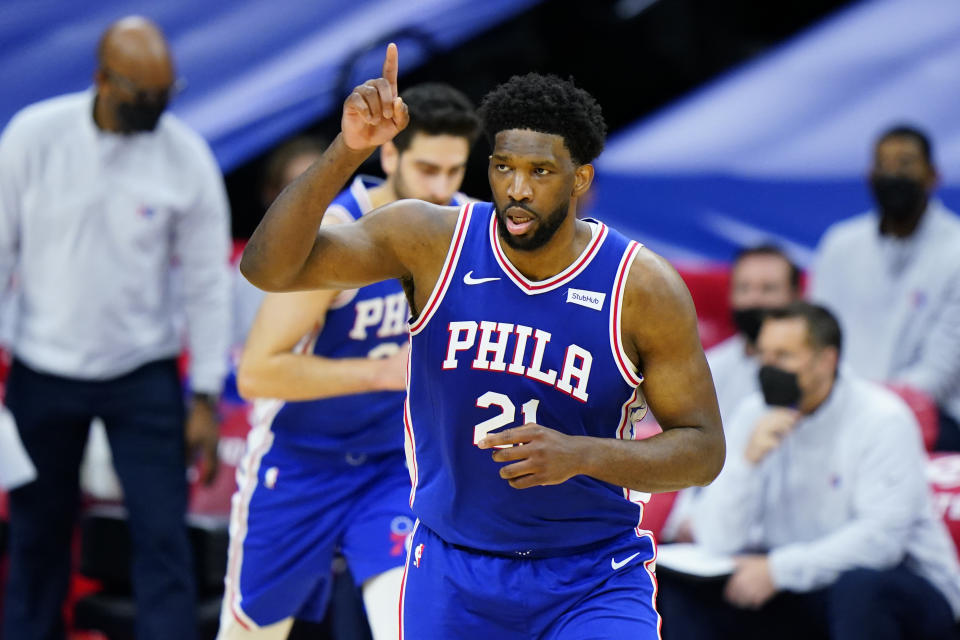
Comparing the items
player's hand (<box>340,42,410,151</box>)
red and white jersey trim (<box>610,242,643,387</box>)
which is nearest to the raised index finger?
player's hand (<box>340,42,410,151</box>)

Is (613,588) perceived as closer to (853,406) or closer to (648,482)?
(648,482)

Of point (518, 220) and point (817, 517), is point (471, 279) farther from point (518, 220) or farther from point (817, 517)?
point (817, 517)

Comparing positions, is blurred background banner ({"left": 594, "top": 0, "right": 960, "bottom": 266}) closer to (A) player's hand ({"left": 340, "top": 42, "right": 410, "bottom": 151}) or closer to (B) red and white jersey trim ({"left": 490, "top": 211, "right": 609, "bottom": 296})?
(B) red and white jersey trim ({"left": 490, "top": 211, "right": 609, "bottom": 296})

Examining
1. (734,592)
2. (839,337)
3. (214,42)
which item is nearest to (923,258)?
(839,337)

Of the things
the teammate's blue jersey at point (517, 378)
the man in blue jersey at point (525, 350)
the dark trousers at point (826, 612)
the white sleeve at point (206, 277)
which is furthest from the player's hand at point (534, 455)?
the white sleeve at point (206, 277)

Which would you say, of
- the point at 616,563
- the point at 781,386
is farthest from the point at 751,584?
the point at 616,563

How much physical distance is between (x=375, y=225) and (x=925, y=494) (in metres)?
2.64

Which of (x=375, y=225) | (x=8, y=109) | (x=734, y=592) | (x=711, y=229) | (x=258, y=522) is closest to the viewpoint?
(x=375, y=225)

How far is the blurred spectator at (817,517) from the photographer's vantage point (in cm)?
488

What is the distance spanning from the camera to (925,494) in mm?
5008

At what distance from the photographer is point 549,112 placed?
3.05 metres

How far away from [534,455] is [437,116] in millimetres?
1658

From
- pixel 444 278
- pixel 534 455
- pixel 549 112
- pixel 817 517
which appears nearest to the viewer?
pixel 534 455

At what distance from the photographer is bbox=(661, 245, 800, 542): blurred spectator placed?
20.2ft
